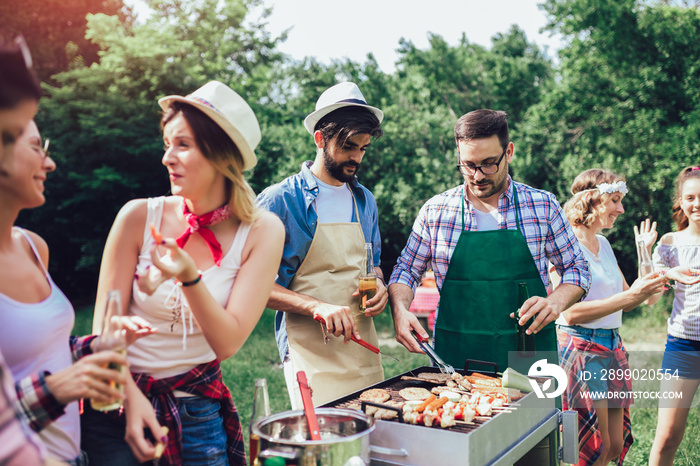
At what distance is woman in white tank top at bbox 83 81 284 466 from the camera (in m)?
1.76

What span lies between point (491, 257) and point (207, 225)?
177 cm

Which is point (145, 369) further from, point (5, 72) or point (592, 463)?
point (592, 463)

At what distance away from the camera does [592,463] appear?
382cm

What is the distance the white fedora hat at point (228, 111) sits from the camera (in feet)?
6.07

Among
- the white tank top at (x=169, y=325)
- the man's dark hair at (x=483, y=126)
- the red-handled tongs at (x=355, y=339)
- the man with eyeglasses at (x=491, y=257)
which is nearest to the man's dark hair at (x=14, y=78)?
the white tank top at (x=169, y=325)

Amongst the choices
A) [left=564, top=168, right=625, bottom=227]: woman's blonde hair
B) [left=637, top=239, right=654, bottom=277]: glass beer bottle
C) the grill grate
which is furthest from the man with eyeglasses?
[left=564, top=168, right=625, bottom=227]: woman's blonde hair

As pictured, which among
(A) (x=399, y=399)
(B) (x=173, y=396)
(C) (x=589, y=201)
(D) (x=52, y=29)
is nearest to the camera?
(B) (x=173, y=396)

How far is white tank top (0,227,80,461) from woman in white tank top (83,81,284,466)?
141 millimetres

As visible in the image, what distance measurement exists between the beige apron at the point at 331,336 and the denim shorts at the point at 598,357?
1596mm

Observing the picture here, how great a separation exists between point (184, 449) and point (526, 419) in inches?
54.1

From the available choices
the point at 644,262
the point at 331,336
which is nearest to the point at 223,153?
the point at 331,336

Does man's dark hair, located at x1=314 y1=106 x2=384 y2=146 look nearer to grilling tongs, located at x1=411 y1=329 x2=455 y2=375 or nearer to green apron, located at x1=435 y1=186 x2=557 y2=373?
green apron, located at x1=435 y1=186 x2=557 y2=373

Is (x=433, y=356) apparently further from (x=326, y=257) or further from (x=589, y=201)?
(x=589, y=201)

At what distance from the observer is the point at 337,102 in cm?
319
